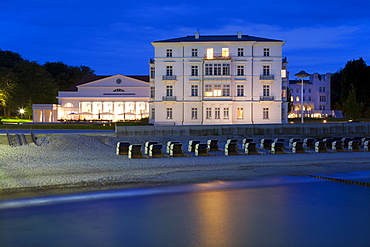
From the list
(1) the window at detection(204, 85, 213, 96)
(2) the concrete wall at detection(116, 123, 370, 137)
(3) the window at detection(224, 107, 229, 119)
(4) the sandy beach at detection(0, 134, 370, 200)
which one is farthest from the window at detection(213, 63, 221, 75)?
(4) the sandy beach at detection(0, 134, 370, 200)

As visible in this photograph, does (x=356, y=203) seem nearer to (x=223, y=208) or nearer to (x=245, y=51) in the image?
(x=223, y=208)

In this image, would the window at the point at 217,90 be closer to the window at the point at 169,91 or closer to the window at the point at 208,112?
the window at the point at 208,112

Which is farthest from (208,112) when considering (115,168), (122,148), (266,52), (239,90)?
(115,168)

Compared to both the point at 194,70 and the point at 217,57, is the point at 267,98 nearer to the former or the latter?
the point at 217,57

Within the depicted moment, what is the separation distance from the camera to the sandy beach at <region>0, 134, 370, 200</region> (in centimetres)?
1453

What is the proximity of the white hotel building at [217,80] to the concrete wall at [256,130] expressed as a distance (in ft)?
33.0

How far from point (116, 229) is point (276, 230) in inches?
154

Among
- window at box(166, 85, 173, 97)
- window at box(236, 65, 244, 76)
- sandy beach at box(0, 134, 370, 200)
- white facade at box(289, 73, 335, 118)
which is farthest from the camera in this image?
white facade at box(289, 73, 335, 118)

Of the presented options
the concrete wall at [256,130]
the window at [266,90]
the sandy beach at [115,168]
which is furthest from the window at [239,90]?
the sandy beach at [115,168]

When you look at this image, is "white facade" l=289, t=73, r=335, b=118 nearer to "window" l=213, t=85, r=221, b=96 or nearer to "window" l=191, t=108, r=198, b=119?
"window" l=213, t=85, r=221, b=96

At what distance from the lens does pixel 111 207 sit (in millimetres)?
11211

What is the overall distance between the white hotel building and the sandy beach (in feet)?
89.6

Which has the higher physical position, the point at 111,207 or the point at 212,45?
the point at 212,45

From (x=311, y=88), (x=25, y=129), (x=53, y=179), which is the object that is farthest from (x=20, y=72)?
(x=53, y=179)
